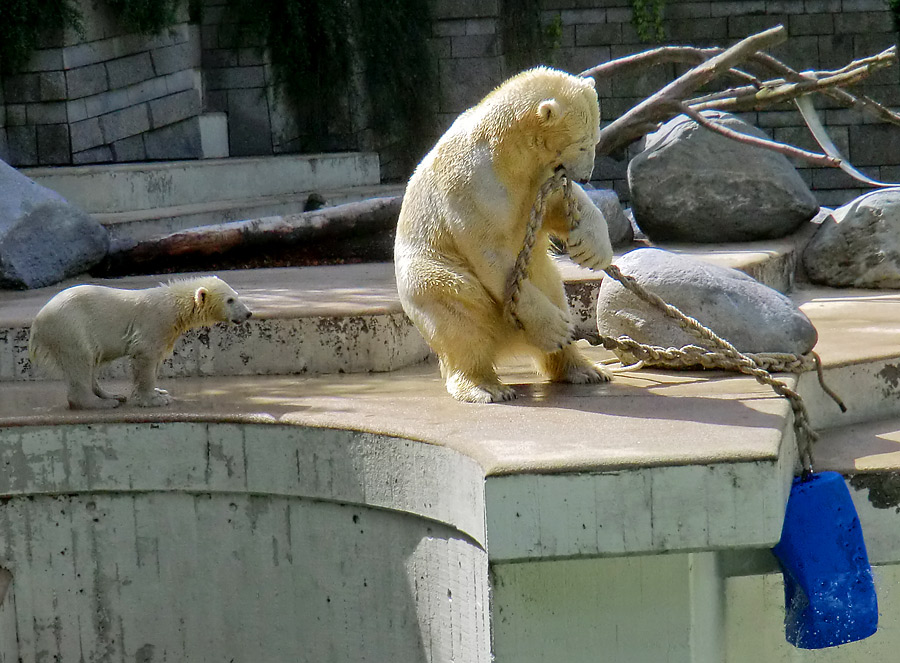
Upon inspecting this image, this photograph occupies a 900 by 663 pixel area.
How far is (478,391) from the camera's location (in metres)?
3.40

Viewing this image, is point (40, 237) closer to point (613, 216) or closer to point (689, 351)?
point (613, 216)

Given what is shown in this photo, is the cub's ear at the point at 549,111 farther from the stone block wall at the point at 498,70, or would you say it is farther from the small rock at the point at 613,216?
the stone block wall at the point at 498,70

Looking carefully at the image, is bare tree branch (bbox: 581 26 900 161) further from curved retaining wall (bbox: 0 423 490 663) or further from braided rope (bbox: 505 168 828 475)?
curved retaining wall (bbox: 0 423 490 663)

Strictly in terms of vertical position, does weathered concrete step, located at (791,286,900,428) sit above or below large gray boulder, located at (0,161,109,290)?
below

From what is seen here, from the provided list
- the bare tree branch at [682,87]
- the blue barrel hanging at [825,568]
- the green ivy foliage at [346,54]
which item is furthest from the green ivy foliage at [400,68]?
the blue barrel hanging at [825,568]

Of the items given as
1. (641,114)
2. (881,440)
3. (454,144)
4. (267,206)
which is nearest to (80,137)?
(267,206)

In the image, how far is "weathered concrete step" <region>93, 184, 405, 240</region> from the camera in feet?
24.9

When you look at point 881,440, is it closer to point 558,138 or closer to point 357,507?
point 558,138

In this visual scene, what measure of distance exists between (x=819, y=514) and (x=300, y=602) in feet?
5.06

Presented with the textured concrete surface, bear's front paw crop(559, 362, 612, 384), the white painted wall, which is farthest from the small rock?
the white painted wall

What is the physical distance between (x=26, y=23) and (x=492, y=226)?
21.6ft

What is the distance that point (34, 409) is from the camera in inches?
145

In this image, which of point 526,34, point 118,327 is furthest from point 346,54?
point 118,327

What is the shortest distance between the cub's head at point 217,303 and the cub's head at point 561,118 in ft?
3.54
